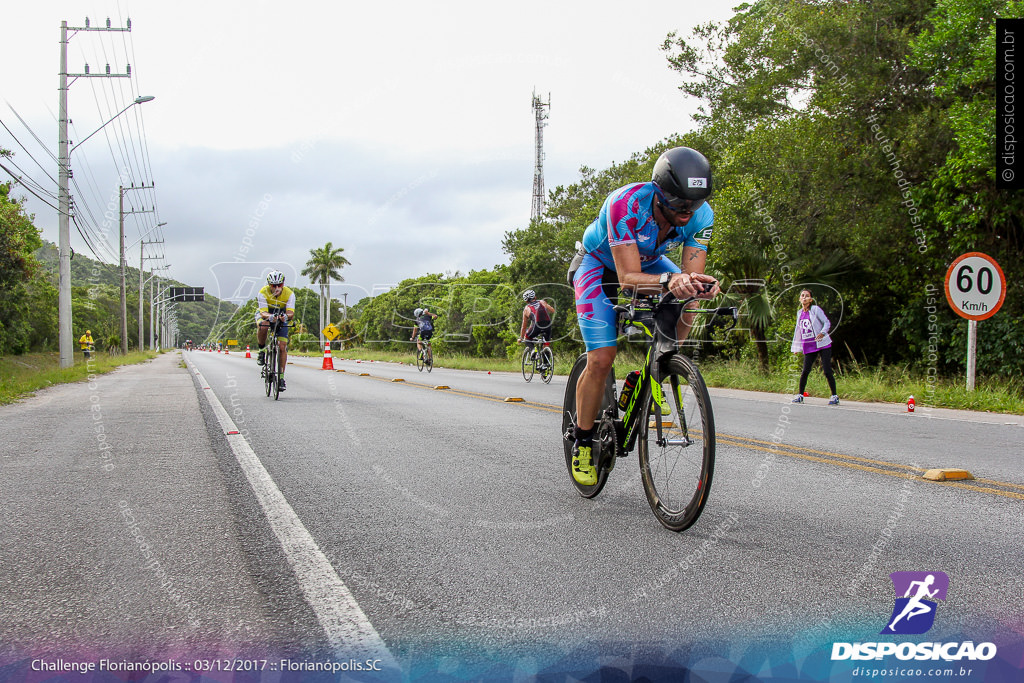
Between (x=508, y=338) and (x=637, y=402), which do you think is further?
(x=508, y=338)

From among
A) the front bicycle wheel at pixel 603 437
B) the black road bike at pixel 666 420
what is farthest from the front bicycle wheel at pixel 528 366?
the black road bike at pixel 666 420

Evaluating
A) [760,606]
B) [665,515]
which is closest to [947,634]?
[760,606]

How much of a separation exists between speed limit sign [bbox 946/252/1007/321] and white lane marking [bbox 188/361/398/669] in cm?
1042

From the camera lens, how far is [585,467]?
4.38 meters

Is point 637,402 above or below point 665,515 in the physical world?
above

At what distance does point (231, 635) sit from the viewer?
96.8 inches

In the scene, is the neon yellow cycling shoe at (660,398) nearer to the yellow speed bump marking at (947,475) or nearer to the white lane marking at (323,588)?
the white lane marking at (323,588)

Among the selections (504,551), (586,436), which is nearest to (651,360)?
(586,436)

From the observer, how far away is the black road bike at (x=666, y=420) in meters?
3.46

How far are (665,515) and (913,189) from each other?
14598 millimetres

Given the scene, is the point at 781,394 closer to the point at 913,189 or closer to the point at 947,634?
the point at 913,189

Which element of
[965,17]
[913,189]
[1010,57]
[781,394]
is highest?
[965,17]

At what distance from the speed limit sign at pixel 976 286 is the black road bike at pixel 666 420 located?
29.8 ft

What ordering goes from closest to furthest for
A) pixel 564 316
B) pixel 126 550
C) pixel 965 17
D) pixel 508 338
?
pixel 126 550 < pixel 965 17 < pixel 564 316 < pixel 508 338
